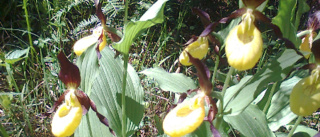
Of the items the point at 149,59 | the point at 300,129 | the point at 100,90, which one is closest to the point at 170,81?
the point at 100,90

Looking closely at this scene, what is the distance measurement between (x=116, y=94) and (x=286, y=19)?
99 centimetres

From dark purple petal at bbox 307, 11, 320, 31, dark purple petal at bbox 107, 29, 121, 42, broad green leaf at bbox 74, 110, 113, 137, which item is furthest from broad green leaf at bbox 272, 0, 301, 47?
broad green leaf at bbox 74, 110, 113, 137

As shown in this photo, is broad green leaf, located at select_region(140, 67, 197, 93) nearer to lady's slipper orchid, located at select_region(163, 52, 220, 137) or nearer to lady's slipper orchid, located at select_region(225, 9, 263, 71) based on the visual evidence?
lady's slipper orchid, located at select_region(163, 52, 220, 137)

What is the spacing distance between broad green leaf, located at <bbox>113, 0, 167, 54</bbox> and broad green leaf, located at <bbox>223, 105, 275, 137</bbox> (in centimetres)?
61

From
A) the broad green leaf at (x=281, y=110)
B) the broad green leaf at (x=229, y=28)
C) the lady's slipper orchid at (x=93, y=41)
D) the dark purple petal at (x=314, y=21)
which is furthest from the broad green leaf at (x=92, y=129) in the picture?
the dark purple petal at (x=314, y=21)

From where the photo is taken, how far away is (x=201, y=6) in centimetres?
301

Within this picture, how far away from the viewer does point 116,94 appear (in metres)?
1.61

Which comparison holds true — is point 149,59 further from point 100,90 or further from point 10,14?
point 10,14

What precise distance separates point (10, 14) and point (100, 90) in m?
2.18

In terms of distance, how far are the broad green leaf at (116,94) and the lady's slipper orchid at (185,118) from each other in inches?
22.0

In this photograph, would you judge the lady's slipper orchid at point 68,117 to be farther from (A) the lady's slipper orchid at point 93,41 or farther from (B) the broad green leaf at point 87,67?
(A) the lady's slipper orchid at point 93,41

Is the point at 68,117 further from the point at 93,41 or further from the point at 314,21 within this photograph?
the point at 314,21

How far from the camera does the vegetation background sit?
1.89 meters

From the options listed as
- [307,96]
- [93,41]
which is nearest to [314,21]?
→ [307,96]
